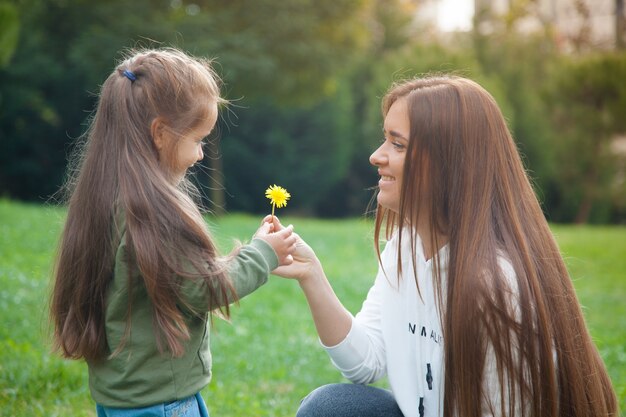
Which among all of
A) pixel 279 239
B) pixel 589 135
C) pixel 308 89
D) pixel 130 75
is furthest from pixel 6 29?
pixel 589 135

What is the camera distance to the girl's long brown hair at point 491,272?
2164 mm

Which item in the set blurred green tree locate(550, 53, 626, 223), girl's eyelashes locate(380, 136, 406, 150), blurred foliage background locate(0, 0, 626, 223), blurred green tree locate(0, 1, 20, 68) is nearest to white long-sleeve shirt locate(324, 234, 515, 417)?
girl's eyelashes locate(380, 136, 406, 150)

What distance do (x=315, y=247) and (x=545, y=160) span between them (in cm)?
1055

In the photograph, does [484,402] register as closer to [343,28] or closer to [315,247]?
[315,247]

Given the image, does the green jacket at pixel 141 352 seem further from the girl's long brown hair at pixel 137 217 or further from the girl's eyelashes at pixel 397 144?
the girl's eyelashes at pixel 397 144

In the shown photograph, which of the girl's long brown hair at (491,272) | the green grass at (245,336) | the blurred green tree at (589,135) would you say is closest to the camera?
the girl's long brown hair at (491,272)

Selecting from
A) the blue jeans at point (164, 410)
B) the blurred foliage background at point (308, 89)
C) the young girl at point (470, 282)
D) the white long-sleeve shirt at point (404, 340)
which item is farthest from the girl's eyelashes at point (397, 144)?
the blurred foliage background at point (308, 89)

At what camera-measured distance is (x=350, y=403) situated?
258 cm

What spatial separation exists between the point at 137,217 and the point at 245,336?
3.35 metres

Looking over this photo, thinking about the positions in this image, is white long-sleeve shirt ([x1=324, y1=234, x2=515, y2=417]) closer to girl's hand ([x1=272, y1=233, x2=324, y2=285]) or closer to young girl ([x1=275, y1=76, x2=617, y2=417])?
young girl ([x1=275, y1=76, x2=617, y2=417])

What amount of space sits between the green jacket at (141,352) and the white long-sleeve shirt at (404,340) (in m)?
0.51

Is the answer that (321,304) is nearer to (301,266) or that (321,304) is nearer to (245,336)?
(301,266)

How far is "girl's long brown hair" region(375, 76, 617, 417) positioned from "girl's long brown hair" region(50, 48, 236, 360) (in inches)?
26.3

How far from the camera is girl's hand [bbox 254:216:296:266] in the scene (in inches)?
92.6
